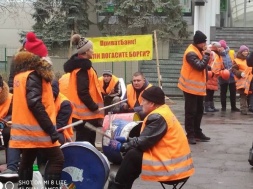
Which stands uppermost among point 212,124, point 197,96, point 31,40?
point 31,40

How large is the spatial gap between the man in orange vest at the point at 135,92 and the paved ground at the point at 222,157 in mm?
1130

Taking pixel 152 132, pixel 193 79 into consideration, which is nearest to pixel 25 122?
pixel 152 132

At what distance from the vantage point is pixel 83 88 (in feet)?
27.1

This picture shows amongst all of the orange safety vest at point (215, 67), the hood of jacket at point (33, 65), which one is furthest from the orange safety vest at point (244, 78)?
the hood of jacket at point (33, 65)

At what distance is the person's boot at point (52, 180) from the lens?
20.7 ft

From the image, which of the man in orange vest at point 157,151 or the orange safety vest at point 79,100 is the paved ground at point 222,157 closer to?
the orange safety vest at point 79,100

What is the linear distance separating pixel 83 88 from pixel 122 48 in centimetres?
724

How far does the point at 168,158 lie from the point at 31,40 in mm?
1896

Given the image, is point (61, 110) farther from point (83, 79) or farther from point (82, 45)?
point (82, 45)

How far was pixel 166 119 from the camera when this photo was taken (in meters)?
6.14

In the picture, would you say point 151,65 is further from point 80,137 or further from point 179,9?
point 80,137

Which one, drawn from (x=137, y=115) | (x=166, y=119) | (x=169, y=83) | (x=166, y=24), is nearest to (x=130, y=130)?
(x=137, y=115)

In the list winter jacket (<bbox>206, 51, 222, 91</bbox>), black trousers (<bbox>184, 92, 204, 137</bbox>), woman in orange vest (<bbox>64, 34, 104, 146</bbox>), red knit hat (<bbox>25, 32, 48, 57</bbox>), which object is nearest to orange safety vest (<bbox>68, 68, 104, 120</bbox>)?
woman in orange vest (<bbox>64, 34, 104, 146</bbox>)

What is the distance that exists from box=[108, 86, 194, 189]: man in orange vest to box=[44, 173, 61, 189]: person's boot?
64cm
